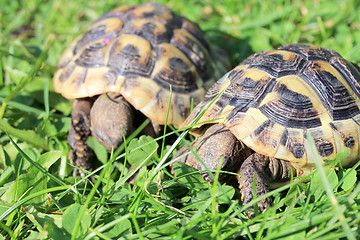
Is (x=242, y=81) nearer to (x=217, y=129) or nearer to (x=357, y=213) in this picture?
(x=217, y=129)

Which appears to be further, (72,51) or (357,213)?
(72,51)

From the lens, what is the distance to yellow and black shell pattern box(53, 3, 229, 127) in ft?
10.4

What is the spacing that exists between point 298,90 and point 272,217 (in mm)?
996

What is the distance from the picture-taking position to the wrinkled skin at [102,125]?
296cm

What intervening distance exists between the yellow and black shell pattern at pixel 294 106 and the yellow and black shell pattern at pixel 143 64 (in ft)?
1.56

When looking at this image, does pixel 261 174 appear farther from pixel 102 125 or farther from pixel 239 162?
pixel 102 125

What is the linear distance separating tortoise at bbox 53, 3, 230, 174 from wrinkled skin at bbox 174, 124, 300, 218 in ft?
1.92

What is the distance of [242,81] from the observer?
273 cm

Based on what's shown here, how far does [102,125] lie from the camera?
9.86 ft

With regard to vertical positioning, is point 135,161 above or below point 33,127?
above

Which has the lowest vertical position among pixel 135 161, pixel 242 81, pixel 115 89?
pixel 135 161

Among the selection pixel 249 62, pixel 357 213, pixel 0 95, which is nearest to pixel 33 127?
pixel 0 95

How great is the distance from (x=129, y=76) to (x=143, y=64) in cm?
18

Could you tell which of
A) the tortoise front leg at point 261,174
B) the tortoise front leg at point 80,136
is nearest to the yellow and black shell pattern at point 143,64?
the tortoise front leg at point 80,136
